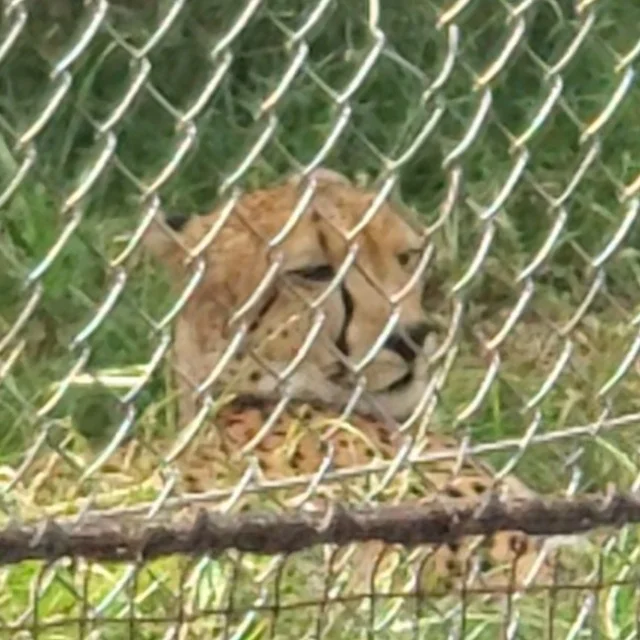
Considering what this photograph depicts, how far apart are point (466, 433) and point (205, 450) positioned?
574 mm

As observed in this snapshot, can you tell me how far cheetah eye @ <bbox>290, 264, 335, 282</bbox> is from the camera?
2273 mm

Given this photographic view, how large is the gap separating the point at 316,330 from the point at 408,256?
2.46ft

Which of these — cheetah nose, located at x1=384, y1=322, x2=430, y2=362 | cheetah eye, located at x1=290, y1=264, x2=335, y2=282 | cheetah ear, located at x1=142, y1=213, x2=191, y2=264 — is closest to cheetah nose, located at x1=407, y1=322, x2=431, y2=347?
cheetah nose, located at x1=384, y1=322, x2=430, y2=362

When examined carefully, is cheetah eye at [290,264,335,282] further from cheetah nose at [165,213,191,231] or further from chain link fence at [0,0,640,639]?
cheetah nose at [165,213,191,231]

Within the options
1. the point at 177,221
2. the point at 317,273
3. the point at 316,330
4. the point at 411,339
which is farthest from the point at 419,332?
the point at 316,330

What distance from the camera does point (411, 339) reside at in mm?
2195

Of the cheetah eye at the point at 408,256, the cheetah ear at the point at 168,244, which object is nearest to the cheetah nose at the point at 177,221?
the cheetah ear at the point at 168,244

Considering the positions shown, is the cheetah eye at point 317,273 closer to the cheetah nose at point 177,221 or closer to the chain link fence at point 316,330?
the chain link fence at point 316,330

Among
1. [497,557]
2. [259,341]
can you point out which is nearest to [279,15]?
[259,341]

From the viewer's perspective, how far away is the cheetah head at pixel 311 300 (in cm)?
217

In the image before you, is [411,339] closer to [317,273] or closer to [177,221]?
[317,273]

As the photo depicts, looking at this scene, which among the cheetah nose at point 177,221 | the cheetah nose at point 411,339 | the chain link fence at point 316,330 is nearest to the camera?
the chain link fence at point 316,330

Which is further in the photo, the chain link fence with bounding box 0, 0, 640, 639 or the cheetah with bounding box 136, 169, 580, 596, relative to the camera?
the cheetah with bounding box 136, 169, 580, 596

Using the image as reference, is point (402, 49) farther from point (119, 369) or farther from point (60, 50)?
point (119, 369)
